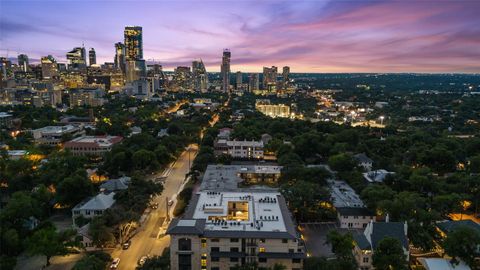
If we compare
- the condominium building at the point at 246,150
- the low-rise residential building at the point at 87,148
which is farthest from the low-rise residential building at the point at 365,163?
the low-rise residential building at the point at 87,148

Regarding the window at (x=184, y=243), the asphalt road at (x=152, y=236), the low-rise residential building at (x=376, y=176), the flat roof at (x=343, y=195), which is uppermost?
the window at (x=184, y=243)

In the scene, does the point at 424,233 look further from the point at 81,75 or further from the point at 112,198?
the point at 81,75

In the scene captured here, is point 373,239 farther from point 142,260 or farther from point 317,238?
point 142,260

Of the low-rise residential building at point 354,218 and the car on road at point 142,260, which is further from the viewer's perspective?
the low-rise residential building at point 354,218

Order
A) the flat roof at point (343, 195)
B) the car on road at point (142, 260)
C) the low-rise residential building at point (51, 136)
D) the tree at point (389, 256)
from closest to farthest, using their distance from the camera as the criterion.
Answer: the tree at point (389, 256) < the car on road at point (142, 260) < the flat roof at point (343, 195) < the low-rise residential building at point (51, 136)

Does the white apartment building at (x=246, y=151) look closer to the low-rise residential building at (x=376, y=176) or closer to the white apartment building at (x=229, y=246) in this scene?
the low-rise residential building at (x=376, y=176)

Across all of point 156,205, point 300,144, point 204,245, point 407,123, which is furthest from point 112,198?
point 407,123

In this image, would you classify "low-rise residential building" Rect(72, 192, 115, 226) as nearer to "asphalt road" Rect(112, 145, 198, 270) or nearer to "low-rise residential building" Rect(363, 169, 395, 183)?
"asphalt road" Rect(112, 145, 198, 270)
